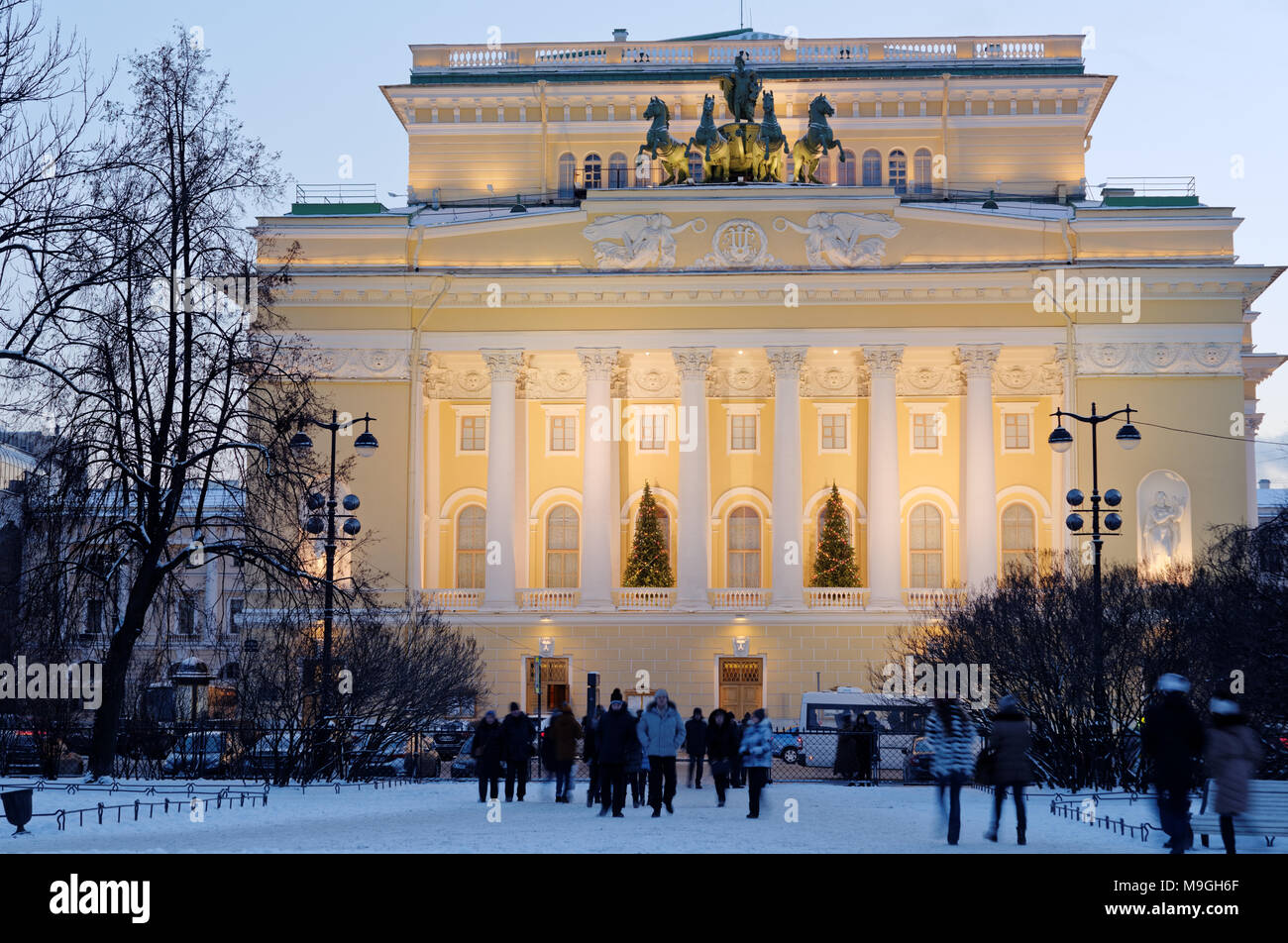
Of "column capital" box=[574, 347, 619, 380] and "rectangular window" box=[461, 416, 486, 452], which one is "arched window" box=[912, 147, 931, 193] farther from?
"rectangular window" box=[461, 416, 486, 452]

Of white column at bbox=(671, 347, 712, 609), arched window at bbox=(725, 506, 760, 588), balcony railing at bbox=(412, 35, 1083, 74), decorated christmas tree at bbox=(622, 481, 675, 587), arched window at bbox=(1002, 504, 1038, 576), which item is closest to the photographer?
white column at bbox=(671, 347, 712, 609)

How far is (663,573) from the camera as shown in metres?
51.6

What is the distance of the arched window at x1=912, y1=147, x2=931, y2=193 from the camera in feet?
193

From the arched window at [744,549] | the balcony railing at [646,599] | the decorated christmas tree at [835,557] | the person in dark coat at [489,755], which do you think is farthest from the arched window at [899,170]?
the person in dark coat at [489,755]

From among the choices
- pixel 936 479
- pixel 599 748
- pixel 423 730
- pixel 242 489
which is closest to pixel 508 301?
pixel 936 479

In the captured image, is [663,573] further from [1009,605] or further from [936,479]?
[1009,605]

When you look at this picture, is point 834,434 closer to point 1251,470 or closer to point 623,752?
point 1251,470

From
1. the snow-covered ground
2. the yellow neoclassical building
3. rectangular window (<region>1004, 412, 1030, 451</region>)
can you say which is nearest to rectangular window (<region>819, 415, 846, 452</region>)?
the yellow neoclassical building

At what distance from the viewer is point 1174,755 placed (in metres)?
16.2

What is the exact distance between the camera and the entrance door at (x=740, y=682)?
50.4 meters

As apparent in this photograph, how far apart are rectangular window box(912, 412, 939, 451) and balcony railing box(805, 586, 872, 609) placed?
6605mm

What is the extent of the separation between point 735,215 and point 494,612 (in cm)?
1416

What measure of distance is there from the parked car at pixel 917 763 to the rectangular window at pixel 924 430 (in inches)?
800

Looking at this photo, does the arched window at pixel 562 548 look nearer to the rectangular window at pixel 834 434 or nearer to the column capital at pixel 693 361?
the column capital at pixel 693 361
